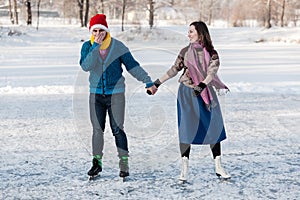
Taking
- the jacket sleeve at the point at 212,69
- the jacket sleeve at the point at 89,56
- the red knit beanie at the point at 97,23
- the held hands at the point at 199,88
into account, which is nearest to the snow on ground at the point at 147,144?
the held hands at the point at 199,88

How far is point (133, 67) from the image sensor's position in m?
4.08

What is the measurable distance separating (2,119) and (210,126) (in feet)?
14.0

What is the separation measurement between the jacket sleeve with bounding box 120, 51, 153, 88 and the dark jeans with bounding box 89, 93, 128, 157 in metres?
0.27

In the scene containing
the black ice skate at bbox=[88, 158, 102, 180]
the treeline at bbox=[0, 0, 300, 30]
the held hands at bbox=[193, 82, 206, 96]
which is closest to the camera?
the held hands at bbox=[193, 82, 206, 96]

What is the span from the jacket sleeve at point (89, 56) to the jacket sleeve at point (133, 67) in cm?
29

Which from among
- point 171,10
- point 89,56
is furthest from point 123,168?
point 171,10

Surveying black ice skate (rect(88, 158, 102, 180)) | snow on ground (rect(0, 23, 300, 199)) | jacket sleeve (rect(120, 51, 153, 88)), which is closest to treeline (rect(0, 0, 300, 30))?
snow on ground (rect(0, 23, 300, 199))

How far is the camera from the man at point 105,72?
385cm

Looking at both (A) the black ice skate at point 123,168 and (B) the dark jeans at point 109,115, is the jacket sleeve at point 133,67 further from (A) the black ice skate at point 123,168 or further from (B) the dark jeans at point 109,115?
(A) the black ice skate at point 123,168

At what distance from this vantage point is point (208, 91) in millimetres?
3896

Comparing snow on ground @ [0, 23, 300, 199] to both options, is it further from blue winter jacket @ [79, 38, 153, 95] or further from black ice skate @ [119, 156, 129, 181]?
blue winter jacket @ [79, 38, 153, 95]

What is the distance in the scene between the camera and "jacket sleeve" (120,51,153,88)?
4012 millimetres

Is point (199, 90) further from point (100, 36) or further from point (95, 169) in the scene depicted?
point (95, 169)

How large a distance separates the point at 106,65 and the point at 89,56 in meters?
0.19
